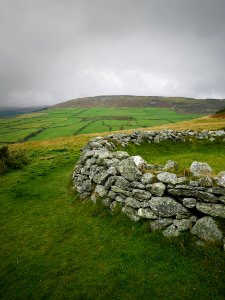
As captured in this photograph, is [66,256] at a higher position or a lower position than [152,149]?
lower

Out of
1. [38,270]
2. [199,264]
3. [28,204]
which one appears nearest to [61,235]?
[38,270]

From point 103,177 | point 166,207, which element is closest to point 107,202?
point 103,177

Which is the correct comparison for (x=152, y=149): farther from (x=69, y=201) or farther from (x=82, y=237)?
(x=82, y=237)

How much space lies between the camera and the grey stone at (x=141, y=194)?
9.53 m

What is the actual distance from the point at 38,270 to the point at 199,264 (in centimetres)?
569

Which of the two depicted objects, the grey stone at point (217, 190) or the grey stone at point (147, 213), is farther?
the grey stone at point (147, 213)

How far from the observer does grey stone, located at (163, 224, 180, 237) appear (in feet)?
27.9

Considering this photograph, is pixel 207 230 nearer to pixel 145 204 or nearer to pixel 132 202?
pixel 145 204

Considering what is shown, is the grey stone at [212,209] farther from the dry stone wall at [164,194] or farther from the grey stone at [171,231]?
the grey stone at [171,231]

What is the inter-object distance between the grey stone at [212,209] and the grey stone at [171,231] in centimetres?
115

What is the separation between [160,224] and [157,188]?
1364 mm

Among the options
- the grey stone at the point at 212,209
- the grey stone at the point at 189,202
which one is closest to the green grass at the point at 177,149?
the grey stone at the point at 189,202

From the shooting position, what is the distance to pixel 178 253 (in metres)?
8.11

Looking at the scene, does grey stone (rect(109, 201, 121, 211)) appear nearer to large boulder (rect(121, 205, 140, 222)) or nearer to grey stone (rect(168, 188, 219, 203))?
large boulder (rect(121, 205, 140, 222))
